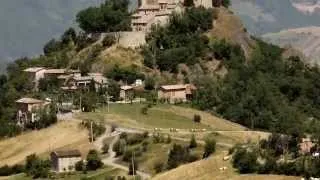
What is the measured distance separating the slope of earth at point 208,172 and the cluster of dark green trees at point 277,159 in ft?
2.19

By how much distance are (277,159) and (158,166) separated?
9.73 metres

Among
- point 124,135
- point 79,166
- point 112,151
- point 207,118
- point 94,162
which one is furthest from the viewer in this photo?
point 207,118

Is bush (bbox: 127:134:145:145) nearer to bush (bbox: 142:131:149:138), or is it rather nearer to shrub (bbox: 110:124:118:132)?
bush (bbox: 142:131:149:138)

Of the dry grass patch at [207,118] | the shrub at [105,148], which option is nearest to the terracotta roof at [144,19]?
the dry grass patch at [207,118]

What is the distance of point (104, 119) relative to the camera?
76.6 metres

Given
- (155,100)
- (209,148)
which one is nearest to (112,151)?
(209,148)

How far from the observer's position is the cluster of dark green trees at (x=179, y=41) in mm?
88062

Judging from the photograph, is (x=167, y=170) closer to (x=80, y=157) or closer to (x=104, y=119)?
(x=80, y=157)

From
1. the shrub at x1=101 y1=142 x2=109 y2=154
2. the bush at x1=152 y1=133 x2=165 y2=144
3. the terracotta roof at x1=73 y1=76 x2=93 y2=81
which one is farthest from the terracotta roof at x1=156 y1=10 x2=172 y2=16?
the bush at x1=152 y1=133 x2=165 y2=144

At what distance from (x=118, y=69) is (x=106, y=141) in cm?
1514

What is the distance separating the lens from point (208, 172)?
57.7 metres

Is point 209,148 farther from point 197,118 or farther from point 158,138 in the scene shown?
point 197,118

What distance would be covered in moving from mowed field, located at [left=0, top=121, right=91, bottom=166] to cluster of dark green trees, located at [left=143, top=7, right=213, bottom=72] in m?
13.0

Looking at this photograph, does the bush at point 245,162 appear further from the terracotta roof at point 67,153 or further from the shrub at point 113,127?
the shrub at point 113,127
